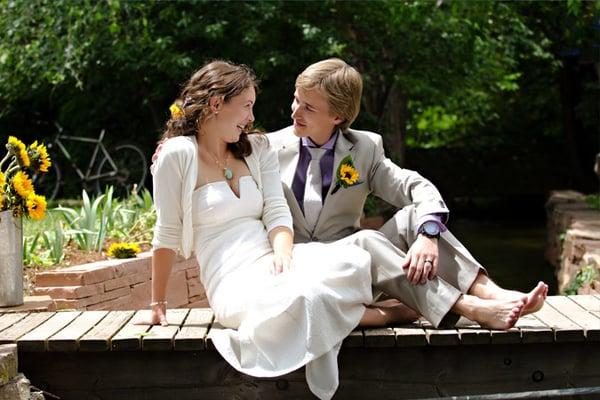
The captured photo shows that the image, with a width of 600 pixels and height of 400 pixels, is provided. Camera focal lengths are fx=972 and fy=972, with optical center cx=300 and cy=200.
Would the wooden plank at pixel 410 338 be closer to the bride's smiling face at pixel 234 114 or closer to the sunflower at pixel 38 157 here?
the bride's smiling face at pixel 234 114

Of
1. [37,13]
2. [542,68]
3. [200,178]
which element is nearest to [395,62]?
[37,13]

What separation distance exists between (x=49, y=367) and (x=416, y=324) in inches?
55.3

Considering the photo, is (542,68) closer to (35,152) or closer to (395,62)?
(395,62)

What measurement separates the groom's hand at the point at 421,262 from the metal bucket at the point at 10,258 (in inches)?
69.0

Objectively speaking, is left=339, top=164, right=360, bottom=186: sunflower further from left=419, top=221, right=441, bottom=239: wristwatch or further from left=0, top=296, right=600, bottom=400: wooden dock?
left=0, top=296, right=600, bottom=400: wooden dock

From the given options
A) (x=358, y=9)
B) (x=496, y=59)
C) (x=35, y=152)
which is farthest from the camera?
(x=496, y=59)

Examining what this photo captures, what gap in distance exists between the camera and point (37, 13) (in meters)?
11.2

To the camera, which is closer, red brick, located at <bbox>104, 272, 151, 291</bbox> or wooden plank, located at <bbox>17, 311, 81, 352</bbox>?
wooden plank, located at <bbox>17, 311, 81, 352</bbox>

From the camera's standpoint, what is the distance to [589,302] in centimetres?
421

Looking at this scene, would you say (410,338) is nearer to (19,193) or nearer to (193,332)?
(193,332)

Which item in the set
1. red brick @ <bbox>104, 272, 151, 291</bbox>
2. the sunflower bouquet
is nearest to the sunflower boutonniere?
the sunflower bouquet

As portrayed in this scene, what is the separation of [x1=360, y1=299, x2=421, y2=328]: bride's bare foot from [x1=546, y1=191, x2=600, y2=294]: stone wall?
2.66m

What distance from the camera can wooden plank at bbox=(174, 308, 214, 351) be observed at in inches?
138

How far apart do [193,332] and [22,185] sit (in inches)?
47.5
